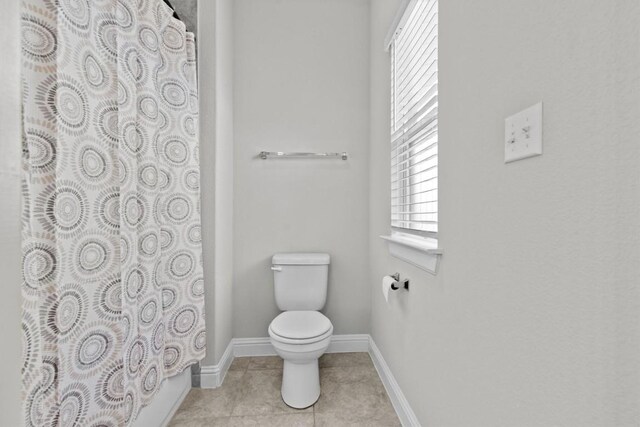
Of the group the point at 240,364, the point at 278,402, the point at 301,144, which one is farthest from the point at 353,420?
the point at 301,144

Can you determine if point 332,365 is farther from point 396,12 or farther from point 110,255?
point 396,12

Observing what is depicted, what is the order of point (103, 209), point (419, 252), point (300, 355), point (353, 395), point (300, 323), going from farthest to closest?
point (300, 323), point (353, 395), point (300, 355), point (419, 252), point (103, 209)

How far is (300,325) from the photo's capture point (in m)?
1.67

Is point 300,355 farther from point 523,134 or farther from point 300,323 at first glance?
point 523,134

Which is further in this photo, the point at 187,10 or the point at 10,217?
the point at 187,10

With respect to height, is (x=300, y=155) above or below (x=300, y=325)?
above

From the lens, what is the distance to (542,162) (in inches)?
23.5

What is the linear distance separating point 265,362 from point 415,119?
179 cm

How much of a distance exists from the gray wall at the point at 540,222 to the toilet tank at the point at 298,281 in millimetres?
956

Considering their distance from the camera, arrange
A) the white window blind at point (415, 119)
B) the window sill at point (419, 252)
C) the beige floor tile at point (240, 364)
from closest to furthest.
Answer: the window sill at point (419, 252), the white window blind at point (415, 119), the beige floor tile at point (240, 364)

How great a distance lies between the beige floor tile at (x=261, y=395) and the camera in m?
1.48

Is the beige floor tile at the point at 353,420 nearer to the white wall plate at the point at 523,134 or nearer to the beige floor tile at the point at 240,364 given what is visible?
the beige floor tile at the point at 240,364

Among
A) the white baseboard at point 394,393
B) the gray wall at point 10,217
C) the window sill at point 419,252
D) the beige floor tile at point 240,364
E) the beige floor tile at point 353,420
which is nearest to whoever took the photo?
the gray wall at point 10,217

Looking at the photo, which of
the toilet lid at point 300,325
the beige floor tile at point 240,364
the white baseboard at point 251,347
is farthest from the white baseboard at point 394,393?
the beige floor tile at point 240,364
